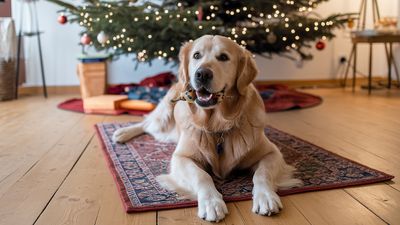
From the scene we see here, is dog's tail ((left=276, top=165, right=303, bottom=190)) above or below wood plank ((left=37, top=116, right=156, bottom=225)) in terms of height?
above

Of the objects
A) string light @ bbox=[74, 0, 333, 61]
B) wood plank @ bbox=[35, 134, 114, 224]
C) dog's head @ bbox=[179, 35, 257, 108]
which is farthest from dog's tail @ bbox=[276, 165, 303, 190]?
string light @ bbox=[74, 0, 333, 61]

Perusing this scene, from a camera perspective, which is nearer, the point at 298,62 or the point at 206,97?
the point at 206,97

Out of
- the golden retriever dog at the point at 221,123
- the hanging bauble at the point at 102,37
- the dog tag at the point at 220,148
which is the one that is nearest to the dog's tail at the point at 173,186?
the golden retriever dog at the point at 221,123

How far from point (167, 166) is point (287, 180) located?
0.59 m

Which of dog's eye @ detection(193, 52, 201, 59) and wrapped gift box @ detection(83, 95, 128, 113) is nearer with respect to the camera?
dog's eye @ detection(193, 52, 201, 59)

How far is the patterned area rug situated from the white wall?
2.39m

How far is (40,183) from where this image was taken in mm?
1612

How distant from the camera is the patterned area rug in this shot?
142 centimetres

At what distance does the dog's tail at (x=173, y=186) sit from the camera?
142 centimetres

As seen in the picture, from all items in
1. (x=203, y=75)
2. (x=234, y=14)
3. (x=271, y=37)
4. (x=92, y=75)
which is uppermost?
(x=234, y=14)

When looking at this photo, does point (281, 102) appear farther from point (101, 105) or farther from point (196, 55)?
point (196, 55)

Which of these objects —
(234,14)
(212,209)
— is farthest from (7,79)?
(212,209)

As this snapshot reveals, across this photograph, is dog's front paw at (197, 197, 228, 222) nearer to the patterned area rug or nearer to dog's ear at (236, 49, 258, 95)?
the patterned area rug

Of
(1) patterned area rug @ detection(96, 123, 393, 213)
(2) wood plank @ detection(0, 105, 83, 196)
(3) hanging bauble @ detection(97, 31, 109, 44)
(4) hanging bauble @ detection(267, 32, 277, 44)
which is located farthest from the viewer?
(4) hanging bauble @ detection(267, 32, 277, 44)
